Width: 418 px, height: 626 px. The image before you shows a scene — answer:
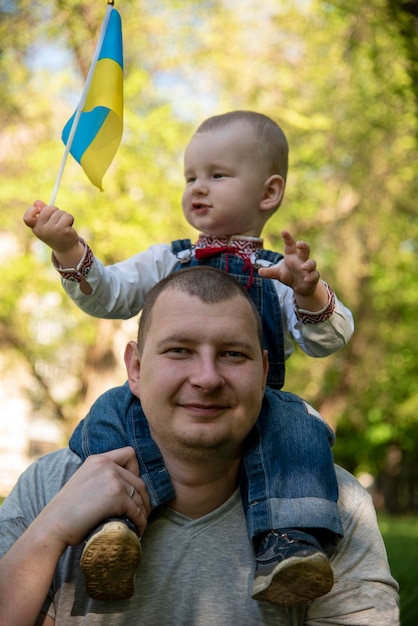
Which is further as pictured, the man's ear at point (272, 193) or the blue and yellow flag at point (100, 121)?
the man's ear at point (272, 193)

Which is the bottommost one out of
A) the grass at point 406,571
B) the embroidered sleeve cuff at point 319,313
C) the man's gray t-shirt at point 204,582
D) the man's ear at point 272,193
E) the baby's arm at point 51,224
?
the grass at point 406,571

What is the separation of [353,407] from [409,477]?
553 inches

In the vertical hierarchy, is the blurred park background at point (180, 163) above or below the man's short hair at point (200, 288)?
above

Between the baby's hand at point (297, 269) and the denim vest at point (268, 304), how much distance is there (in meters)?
0.61

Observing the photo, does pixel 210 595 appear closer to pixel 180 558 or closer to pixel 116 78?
pixel 180 558

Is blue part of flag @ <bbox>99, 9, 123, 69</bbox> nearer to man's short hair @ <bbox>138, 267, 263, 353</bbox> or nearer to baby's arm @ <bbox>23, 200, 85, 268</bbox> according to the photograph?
baby's arm @ <bbox>23, 200, 85, 268</bbox>

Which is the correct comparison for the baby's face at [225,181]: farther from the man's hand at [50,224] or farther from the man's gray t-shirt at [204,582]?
the man's gray t-shirt at [204,582]

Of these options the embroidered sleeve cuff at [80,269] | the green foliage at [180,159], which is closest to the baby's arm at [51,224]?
the embroidered sleeve cuff at [80,269]

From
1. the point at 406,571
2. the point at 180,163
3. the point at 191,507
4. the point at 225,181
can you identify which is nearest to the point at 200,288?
the point at 191,507

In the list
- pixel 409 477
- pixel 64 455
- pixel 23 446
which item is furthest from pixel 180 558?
pixel 23 446

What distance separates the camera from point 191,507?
3072 mm

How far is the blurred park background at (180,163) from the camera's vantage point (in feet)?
Answer: 54.2

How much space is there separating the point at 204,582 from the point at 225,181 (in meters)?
1.76

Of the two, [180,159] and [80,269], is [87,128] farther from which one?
[180,159]
